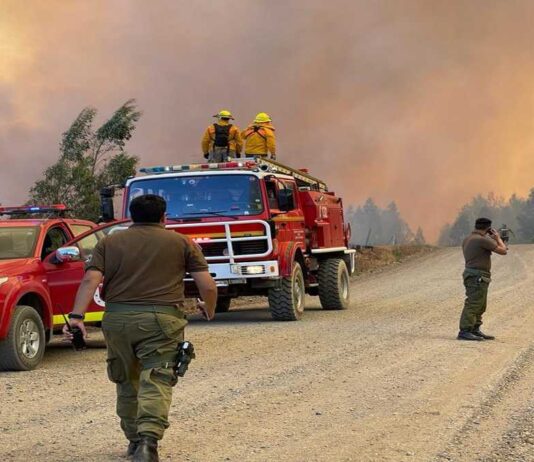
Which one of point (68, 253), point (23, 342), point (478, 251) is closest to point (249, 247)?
point (478, 251)

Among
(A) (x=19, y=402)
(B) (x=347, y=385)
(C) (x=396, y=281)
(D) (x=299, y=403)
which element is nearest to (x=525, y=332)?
(B) (x=347, y=385)

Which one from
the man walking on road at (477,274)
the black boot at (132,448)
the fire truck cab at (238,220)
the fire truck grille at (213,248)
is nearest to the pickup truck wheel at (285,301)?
the fire truck cab at (238,220)

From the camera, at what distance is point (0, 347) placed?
27.1 ft

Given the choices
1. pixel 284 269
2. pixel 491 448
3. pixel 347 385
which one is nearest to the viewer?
pixel 491 448

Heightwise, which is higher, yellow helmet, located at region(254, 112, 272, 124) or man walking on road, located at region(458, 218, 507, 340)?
yellow helmet, located at region(254, 112, 272, 124)

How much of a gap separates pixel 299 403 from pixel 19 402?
2.37 metres

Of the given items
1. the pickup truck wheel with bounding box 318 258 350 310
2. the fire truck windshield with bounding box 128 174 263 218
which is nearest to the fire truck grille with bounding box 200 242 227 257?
the fire truck windshield with bounding box 128 174 263 218

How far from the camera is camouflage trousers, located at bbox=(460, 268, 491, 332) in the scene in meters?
10.4

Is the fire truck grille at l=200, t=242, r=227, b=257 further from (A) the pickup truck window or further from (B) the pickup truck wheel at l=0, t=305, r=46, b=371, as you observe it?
(B) the pickup truck wheel at l=0, t=305, r=46, b=371

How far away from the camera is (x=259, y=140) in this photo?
614 inches

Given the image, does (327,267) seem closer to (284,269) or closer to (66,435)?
(284,269)

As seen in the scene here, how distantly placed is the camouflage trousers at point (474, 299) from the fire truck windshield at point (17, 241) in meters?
5.38

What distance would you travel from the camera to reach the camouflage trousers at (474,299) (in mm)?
10352

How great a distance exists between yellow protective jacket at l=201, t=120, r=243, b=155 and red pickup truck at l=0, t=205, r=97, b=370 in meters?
5.73
